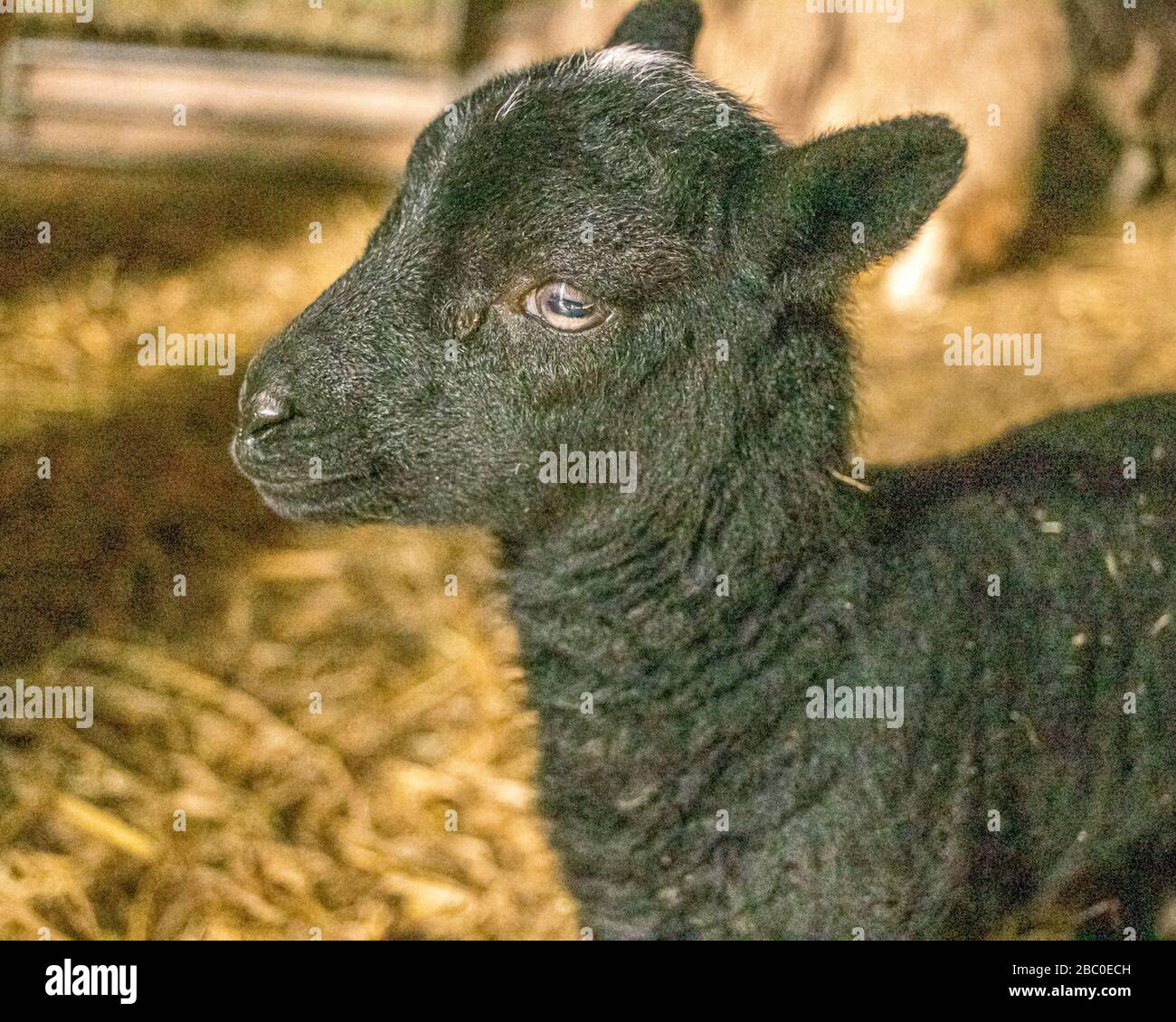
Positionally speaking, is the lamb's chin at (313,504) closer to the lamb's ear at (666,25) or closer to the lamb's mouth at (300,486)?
the lamb's mouth at (300,486)

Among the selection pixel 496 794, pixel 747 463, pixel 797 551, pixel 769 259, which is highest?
pixel 769 259

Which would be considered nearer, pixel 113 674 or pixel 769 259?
pixel 769 259

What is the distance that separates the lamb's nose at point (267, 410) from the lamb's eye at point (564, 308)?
696 millimetres

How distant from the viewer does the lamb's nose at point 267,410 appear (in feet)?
10.2

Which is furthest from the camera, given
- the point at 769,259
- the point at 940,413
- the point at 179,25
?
the point at 179,25

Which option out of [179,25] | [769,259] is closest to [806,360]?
[769,259]

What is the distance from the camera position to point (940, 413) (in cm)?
698

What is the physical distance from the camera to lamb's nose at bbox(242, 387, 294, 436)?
3.10 m

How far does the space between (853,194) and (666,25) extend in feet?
4.13

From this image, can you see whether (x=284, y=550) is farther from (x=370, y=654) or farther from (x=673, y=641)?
(x=673, y=641)

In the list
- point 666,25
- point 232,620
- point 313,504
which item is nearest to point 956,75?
point 666,25

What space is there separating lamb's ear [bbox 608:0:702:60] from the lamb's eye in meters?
1.18

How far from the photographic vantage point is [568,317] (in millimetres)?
3043

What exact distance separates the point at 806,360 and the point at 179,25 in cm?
640
